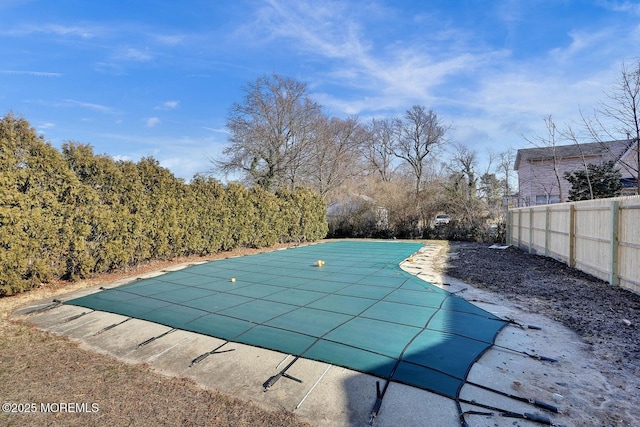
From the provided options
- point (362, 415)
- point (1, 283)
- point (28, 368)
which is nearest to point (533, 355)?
point (362, 415)

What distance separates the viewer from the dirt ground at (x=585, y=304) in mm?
2463

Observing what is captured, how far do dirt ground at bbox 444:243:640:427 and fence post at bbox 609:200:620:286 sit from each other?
0.52 ft

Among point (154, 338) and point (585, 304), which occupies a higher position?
point (585, 304)

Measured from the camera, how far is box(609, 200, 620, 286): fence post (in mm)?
4938

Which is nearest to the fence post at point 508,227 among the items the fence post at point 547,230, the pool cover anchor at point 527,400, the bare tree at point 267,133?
the fence post at point 547,230

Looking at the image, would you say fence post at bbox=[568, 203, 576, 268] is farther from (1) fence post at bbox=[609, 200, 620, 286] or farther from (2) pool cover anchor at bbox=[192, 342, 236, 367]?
(2) pool cover anchor at bbox=[192, 342, 236, 367]

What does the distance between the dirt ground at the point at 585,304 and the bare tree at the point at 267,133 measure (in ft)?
43.1

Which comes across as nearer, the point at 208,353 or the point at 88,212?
the point at 208,353

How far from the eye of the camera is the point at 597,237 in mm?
5617

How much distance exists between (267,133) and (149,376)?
1738 cm

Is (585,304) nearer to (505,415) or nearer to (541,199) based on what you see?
(505,415)

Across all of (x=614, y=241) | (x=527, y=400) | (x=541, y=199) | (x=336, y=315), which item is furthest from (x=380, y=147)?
(x=527, y=400)

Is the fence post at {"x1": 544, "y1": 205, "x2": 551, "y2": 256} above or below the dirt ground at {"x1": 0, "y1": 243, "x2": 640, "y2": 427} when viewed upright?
above

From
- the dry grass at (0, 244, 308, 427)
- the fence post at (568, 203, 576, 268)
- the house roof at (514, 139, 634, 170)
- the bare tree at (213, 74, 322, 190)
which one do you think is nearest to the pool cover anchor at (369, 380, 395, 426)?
the dry grass at (0, 244, 308, 427)
